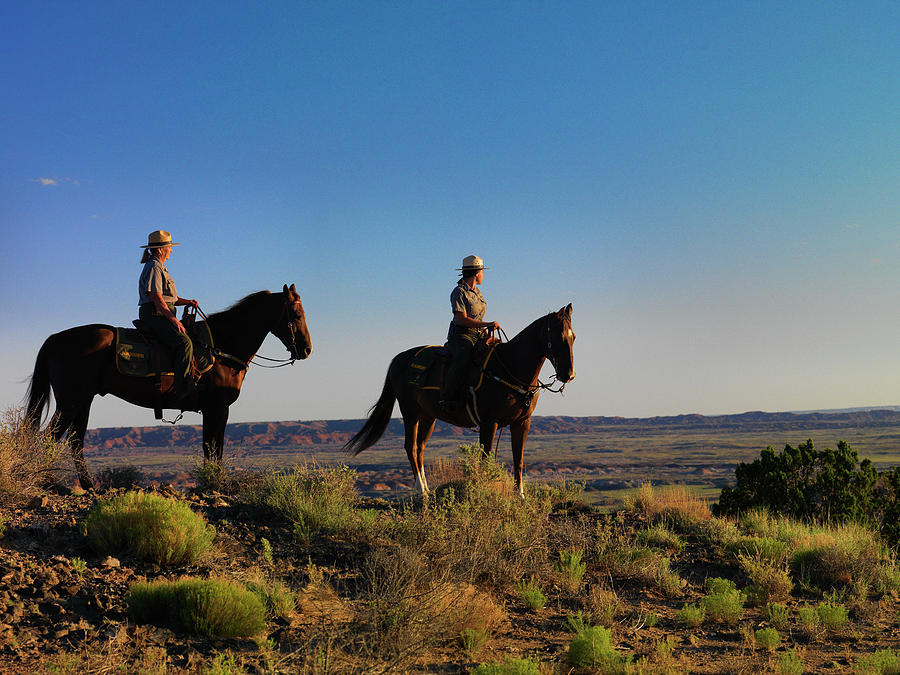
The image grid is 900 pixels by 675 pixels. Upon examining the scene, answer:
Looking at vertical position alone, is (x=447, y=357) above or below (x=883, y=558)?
above

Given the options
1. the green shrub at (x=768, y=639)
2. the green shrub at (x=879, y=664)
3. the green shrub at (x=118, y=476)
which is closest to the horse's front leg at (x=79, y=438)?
the green shrub at (x=118, y=476)

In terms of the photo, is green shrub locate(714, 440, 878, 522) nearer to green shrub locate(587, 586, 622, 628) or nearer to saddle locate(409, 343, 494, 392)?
saddle locate(409, 343, 494, 392)

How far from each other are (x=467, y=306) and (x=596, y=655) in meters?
6.61

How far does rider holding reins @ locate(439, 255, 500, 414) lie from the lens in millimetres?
11484

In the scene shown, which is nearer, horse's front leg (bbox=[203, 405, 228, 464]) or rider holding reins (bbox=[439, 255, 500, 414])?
horse's front leg (bbox=[203, 405, 228, 464])

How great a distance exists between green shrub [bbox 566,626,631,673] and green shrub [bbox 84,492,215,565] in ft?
12.4

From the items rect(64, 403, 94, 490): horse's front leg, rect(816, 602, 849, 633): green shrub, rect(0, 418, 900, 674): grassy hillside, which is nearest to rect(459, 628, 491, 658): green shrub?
rect(0, 418, 900, 674): grassy hillside

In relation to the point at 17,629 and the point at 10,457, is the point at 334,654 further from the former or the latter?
the point at 10,457

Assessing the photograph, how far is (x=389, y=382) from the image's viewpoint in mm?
14031

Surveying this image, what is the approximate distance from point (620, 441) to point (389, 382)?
147 metres

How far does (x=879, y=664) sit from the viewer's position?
6355 mm

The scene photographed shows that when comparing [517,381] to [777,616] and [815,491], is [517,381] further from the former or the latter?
[815,491]

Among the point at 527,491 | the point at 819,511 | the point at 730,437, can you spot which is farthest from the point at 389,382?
the point at 730,437

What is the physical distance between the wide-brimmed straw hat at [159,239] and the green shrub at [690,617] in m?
8.55
